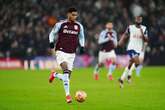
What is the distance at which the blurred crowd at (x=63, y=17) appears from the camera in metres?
38.6

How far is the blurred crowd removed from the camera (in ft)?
127

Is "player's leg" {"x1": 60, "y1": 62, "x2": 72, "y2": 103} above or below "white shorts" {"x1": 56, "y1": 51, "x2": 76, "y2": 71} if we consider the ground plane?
below

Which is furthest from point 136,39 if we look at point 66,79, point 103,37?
point 66,79

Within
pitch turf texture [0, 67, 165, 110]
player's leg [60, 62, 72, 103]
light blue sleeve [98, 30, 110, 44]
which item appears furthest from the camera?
light blue sleeve [98, 30, 110, 44]

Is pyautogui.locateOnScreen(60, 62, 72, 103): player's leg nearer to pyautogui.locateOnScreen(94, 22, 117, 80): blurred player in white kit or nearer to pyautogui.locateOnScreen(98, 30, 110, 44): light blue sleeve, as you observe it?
pyautogui.locateOnScreen(94, 22, 117, 80): blurred player in white kit

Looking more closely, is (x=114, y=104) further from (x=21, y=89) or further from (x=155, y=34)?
(x=155, y=34)

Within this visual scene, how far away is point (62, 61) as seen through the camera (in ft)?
57.6

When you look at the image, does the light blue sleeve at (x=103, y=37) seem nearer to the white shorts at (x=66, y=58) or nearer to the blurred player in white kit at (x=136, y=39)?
the blurred player in white kit at (x=136, y=39)

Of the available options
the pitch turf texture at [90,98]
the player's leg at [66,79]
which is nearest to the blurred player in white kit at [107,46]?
the pitch turf texture at [90,98]

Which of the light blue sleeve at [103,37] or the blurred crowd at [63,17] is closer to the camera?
the light blue sleeve at [103,37]

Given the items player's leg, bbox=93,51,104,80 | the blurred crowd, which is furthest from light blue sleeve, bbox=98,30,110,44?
the blurred crowd

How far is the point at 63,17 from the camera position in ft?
133

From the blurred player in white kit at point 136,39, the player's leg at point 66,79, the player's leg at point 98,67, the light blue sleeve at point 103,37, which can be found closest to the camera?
the player's leg at point 66,79

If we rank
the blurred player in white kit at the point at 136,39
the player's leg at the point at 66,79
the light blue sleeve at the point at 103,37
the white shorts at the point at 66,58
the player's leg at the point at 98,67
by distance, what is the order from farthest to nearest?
1. the light blue sleeve at the point at 103,37
2. the player's leg at the point at 98,67
3. the blurred player in white kit at the point at 136,39
4. the white shorts at the point at 66,58
5. the player's leg at the point at 66,79
